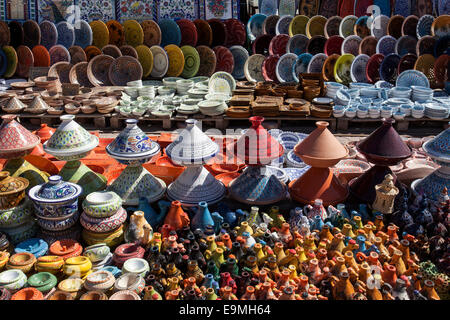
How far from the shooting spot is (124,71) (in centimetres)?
988

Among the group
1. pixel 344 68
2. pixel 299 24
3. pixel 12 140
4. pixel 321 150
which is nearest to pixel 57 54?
pixel 299 24

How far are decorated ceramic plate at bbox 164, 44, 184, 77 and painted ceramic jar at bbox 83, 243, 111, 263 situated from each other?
6776 millimetres

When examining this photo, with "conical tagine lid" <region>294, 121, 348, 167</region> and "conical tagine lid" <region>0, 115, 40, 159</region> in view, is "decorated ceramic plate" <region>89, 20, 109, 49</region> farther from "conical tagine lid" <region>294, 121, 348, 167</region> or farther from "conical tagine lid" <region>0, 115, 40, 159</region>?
"conical tagine lid" <region>294, 121, 348, 167</region>

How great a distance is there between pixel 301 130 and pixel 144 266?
17.0 ft

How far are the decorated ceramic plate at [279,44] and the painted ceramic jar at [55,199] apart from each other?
746cm

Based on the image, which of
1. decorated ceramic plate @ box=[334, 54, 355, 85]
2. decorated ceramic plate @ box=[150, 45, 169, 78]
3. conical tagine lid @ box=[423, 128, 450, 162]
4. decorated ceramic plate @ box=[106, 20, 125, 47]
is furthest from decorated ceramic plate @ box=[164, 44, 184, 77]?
conical tagine lid @ box=[423, 128, 450, 162]

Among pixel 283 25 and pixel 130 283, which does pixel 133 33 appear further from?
pixel 130 283

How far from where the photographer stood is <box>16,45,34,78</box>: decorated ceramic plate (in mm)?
10242

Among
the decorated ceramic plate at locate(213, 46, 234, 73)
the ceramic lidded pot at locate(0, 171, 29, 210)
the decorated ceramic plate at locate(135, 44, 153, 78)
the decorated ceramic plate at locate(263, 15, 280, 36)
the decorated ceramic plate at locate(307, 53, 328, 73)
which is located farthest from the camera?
the decorated ceramic plate at locate(263, 15, 280, 36)

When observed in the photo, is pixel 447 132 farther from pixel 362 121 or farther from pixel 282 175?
pixel 362 121

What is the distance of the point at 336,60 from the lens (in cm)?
941

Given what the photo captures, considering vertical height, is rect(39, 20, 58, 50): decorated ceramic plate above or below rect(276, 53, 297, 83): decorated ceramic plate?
above

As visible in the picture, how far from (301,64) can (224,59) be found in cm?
184

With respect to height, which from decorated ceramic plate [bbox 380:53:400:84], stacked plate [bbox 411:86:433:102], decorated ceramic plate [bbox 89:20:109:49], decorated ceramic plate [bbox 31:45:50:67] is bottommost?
stacked plate [bbox 411:86:433:102]
